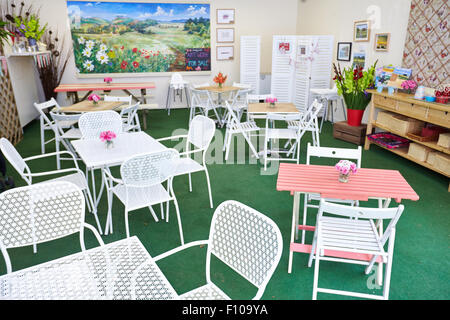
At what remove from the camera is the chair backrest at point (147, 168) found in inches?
98.3

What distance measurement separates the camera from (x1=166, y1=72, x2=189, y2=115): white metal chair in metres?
8.30

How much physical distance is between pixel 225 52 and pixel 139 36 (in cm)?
224

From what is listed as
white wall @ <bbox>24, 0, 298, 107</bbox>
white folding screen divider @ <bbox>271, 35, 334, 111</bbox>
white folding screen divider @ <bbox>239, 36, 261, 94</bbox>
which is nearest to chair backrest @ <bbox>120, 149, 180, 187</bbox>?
white folding screen divider @ <bbox>271, 35, 334, 111</bbox>

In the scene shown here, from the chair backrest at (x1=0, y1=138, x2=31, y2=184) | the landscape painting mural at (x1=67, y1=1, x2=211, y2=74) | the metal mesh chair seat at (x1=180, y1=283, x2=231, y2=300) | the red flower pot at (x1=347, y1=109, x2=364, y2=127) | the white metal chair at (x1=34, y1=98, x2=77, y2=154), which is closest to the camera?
the metal mesh chair seat at (x1=180, y1=283, x2=231, y2=300)

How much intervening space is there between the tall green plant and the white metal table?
195 inches

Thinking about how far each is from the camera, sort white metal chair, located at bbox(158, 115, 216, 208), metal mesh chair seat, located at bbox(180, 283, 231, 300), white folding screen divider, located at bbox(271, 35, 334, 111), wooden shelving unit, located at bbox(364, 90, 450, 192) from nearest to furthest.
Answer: metal mesh chair seat, located at bbox(180, 283, 231, 300)
white metal chair, located at bbox(158, 115, 216, 208)
wooden shelving unit, located at bbox(364, 90, 450, 192)
white folding screen divider, located at bbox(271, 35, 334, 111)

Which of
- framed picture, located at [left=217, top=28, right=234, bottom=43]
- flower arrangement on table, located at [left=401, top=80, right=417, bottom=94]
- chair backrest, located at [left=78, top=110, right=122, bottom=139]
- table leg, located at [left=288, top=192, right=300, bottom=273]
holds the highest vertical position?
framed picture, located at [left=217, top=28, right=234, bottom=43]

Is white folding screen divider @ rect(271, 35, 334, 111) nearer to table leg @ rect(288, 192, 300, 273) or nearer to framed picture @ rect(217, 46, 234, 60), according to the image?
framed picture @ rect(217, 46, 234, 60)

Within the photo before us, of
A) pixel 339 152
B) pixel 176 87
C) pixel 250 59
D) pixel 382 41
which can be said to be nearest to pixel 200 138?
pixel 339 152

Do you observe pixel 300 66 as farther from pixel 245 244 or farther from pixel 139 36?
pixel 245 244

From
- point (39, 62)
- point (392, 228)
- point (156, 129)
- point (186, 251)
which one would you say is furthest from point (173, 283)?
point (39, 62)

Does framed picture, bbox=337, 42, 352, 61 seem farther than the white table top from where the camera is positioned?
Yes

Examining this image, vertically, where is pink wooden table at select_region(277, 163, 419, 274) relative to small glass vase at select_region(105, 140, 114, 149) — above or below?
below

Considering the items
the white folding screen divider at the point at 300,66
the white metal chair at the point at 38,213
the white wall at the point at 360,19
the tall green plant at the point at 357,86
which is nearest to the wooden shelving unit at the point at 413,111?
the tall green plant at the point at 357,86
